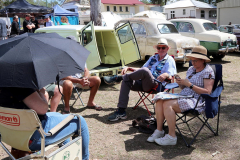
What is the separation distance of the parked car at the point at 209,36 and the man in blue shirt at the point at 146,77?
646 centimetres

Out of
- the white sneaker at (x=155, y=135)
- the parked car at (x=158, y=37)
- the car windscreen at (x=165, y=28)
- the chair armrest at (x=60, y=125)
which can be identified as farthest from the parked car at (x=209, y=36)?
the chair armrest at (x=60, y=125)

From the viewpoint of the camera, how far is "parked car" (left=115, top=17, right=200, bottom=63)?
8.88 m

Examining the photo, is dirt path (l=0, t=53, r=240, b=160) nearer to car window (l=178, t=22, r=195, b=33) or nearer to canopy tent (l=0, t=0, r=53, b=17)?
car window (l=178, t=22, r=195, b=33)

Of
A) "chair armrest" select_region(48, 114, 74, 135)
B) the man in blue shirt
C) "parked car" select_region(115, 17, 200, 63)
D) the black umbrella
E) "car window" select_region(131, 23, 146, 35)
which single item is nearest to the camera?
the black umbrella

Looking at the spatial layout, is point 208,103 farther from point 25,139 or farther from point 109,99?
point 109,99

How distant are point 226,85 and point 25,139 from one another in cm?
585

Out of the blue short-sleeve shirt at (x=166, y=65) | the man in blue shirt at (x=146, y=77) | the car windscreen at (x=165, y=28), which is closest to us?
the man in blue shirt at (x=146, y=77)

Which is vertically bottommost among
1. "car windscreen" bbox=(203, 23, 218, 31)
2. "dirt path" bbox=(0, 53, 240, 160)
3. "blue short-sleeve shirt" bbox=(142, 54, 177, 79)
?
"dirt path" bbox=(0, 53, 240, 160)

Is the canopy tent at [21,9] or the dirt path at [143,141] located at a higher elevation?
the canopy tent at [21,9]

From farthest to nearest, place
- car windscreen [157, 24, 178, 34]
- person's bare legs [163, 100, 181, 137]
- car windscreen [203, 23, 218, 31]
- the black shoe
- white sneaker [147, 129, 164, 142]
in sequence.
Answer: car windscreen [203, 23, 218, 31] < car windscreen [157, 24, 178, 34] < the black shoe < white sneaker [147, 129, 164, 142] < person's bare legs [163, 100, 181, 137]

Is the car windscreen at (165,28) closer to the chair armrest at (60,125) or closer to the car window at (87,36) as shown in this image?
the car window at (87,36)

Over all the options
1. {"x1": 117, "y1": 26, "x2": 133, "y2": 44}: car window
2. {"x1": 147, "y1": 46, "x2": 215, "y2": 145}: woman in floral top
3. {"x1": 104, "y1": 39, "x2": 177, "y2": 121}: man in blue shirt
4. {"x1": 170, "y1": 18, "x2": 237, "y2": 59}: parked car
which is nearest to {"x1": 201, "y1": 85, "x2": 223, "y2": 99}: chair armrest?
{"x1": 147, "y1": 46, "x2": 215, "y2": 145}: woman in floral top

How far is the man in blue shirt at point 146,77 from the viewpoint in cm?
448

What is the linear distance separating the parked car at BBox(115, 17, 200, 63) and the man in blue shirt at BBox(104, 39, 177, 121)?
4127 mm
